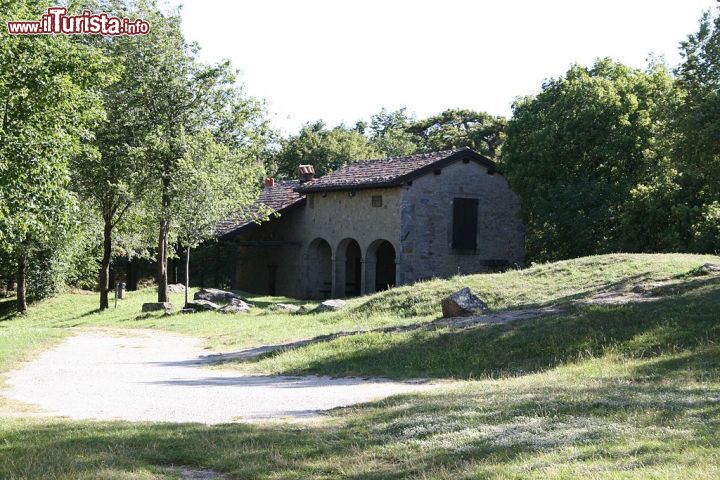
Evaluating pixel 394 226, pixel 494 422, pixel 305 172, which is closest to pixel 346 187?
pixel 394 226

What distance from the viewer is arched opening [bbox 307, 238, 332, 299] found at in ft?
137

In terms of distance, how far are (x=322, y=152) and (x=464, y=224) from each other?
29.3 meters

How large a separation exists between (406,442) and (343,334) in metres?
11.7

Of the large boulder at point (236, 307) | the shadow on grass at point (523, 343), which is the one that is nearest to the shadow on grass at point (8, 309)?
the large boulder at point (236, 307)

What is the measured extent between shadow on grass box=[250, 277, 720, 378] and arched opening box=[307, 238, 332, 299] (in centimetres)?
2333

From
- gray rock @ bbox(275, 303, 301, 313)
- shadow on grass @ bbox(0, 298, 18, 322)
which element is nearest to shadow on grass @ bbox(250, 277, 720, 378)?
gray rock @ bbox(275, 303, 301, 313)

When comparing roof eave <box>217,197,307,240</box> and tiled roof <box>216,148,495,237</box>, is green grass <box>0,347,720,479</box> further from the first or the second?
roof eave <box>217,197,307,240</box>

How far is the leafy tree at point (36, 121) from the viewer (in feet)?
62.8

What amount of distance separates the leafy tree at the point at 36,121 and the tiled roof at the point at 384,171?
16.3 metres

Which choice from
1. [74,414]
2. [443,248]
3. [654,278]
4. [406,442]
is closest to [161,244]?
[443,248]

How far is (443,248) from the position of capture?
120 feet

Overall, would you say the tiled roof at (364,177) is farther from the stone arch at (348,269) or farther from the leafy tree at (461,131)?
the leafy tree at (461,131)

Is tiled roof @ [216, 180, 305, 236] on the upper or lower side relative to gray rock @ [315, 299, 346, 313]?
upper

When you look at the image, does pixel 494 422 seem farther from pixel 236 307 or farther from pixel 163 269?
pixel 163 269
